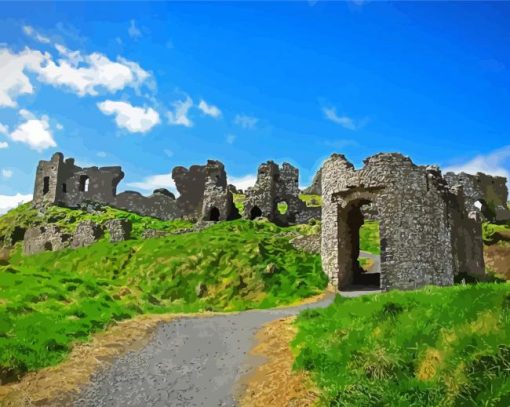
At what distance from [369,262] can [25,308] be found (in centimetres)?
2728

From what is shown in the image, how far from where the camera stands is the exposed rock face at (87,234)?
148 ft

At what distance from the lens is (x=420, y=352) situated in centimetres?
984

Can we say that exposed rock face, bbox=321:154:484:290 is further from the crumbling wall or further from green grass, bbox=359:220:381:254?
the crumbling wall

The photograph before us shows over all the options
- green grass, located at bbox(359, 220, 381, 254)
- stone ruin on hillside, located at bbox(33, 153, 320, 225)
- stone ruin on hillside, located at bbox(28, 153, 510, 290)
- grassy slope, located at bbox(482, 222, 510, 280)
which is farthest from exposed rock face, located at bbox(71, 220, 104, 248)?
grassy slope, located at bbox(482, 222, 510, 280)

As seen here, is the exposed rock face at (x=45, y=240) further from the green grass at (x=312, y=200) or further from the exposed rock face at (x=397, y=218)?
the green grass at (x=312, y=200)

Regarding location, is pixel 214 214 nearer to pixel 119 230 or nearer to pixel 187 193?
pixel 119 230

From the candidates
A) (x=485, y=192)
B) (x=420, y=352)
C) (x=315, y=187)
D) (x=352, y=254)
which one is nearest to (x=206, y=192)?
(x=352, y=254)

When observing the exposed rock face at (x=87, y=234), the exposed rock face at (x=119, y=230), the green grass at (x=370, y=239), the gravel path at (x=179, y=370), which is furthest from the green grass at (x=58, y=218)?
the gravel path at (x=179, y=370)

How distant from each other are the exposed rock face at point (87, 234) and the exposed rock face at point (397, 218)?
2461 cm

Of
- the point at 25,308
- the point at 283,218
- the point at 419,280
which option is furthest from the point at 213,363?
the point at 283,218

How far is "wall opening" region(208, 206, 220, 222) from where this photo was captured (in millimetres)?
51062

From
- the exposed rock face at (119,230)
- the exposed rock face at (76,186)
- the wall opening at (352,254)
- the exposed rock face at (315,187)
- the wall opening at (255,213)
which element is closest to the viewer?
the wall opening at (352,254)

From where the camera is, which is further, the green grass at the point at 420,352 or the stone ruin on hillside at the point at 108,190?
the stone ruin on hillside at the point at 108,190

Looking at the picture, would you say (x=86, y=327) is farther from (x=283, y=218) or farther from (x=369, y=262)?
(x=283, y=218)
